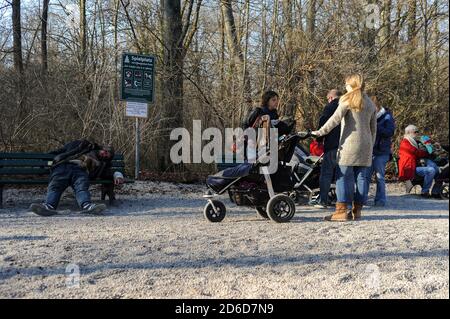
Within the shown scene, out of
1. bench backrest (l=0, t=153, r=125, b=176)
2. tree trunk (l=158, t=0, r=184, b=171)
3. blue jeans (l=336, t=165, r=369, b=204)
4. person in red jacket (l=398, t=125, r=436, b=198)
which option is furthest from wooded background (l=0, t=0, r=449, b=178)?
blue jeans (l=336, t=165, r=369, b=204)

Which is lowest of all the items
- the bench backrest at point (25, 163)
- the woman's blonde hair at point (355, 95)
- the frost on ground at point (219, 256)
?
the frost on ground at point (219, 256)

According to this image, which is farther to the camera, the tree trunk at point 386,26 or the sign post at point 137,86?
the tree trunk at point 386,26

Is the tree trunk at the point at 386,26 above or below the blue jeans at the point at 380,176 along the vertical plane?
above

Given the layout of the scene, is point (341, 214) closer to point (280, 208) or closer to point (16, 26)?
point (280, 208)

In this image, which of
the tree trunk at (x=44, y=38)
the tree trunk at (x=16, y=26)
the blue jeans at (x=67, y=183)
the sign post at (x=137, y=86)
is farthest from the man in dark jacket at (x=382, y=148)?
the tree trunk at (x=16, y=26)

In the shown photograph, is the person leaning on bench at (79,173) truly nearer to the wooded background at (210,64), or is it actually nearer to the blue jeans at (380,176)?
the wooded background at (210,64)

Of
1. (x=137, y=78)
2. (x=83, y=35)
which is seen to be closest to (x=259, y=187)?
(x=137, y=78)

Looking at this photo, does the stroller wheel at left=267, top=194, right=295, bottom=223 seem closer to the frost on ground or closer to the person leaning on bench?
the frost on ground

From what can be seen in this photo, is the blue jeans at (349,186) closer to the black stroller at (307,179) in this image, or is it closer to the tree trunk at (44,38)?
the black stroller at (307,179)

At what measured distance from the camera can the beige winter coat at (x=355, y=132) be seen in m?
6.51

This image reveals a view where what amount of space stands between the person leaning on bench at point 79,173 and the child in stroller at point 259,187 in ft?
5.53

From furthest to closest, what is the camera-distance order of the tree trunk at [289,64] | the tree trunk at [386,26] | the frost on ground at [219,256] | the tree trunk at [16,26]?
the tree trunk at [16,26] → the tree trunk at [386,26] → the tree trunk at [289,64] → the frost on ground at [219,256]

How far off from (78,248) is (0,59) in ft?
31.0

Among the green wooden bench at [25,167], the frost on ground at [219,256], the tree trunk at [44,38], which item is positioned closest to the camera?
the frost on ground at [219,256]
